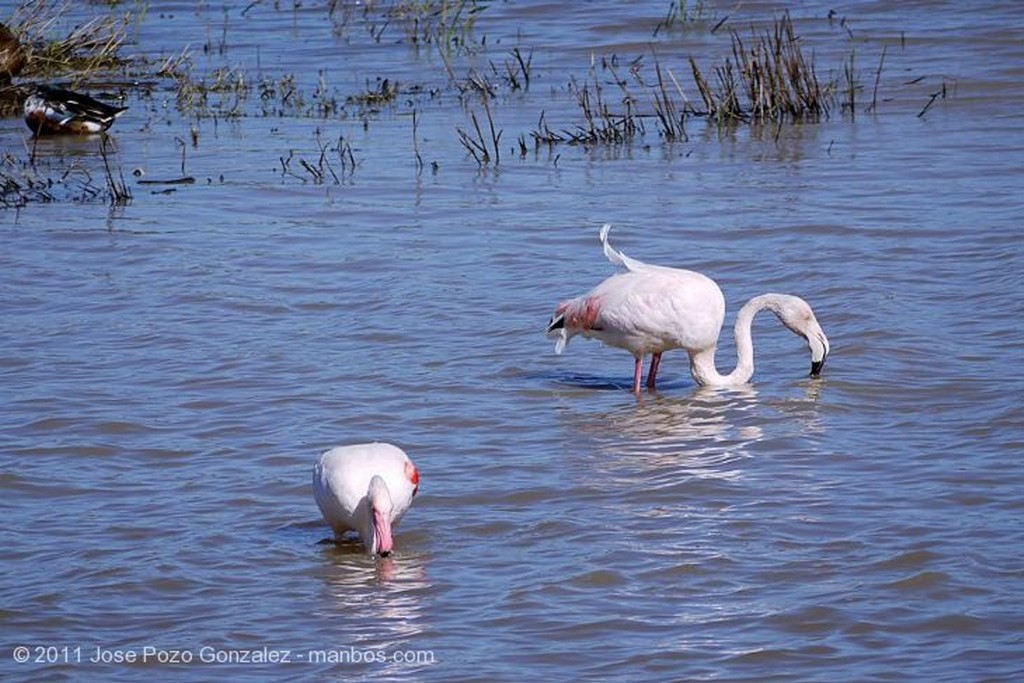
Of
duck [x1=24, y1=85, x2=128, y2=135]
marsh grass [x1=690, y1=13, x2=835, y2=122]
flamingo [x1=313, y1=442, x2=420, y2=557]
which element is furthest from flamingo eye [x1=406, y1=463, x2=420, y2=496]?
duck [x1=24, y1=85, x2=128, y2=135]

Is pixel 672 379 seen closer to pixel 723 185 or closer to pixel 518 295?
pixel 518 295

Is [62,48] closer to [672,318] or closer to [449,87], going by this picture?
[449,87]

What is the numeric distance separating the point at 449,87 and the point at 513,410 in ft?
28.7

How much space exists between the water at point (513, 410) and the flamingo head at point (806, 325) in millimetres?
146

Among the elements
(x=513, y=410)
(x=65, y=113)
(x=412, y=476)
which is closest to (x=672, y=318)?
(x=513, y=410)

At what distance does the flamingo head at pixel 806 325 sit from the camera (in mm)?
8219

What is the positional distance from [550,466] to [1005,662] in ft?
8.14

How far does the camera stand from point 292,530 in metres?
6.44

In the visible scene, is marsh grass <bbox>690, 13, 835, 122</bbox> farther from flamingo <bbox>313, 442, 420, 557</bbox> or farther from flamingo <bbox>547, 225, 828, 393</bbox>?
flamingo <bbox>313, 442, 420, 557</bbox>

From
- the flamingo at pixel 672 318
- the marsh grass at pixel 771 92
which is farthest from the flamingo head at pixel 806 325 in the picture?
the marsh grass at pixel 771 92

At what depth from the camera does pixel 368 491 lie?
232 inches

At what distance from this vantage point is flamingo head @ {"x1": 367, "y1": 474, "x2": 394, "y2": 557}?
5.83 m

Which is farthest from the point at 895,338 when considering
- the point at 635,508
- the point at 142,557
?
the point at 142,557

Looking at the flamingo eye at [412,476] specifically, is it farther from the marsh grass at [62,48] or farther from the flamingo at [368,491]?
the marsh grass at [62,48]
